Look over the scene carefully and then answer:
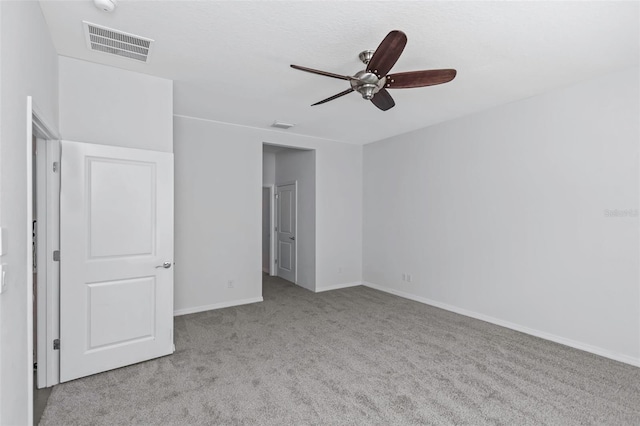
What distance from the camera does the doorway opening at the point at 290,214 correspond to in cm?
591

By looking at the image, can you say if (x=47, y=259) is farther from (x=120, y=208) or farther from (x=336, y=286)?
(x=336, y=286)

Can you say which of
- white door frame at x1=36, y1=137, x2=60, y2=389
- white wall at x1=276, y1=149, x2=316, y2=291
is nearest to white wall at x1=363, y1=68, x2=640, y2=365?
white wall at x1=276, y1=149, x2=316, y2=291

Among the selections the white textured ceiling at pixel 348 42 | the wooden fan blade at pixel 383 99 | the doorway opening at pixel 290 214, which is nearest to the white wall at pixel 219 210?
the doorway opening at pixel 290 214

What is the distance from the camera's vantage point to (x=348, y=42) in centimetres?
251

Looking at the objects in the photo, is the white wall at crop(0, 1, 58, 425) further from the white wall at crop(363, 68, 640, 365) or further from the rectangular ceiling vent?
the white wall at crop(363, 68, 640, 365)

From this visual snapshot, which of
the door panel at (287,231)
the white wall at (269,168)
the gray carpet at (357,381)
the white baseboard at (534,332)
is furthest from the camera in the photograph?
the white wall at (269,168)

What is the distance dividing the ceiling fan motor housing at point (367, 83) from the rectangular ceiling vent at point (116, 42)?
5.32ft

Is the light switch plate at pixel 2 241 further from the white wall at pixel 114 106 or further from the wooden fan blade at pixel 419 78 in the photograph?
the wooden fan blade at pixel 419 78

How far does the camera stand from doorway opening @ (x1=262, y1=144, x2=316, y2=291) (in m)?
5.91

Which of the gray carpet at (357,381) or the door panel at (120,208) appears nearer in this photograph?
the gray carpet at (357,381)

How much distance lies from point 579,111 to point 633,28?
1.14 meters

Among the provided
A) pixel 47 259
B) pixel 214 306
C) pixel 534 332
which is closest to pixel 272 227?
pixel 214 306

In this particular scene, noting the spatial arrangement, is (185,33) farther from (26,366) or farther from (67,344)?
(67,344)

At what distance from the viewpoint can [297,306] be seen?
4.84m
